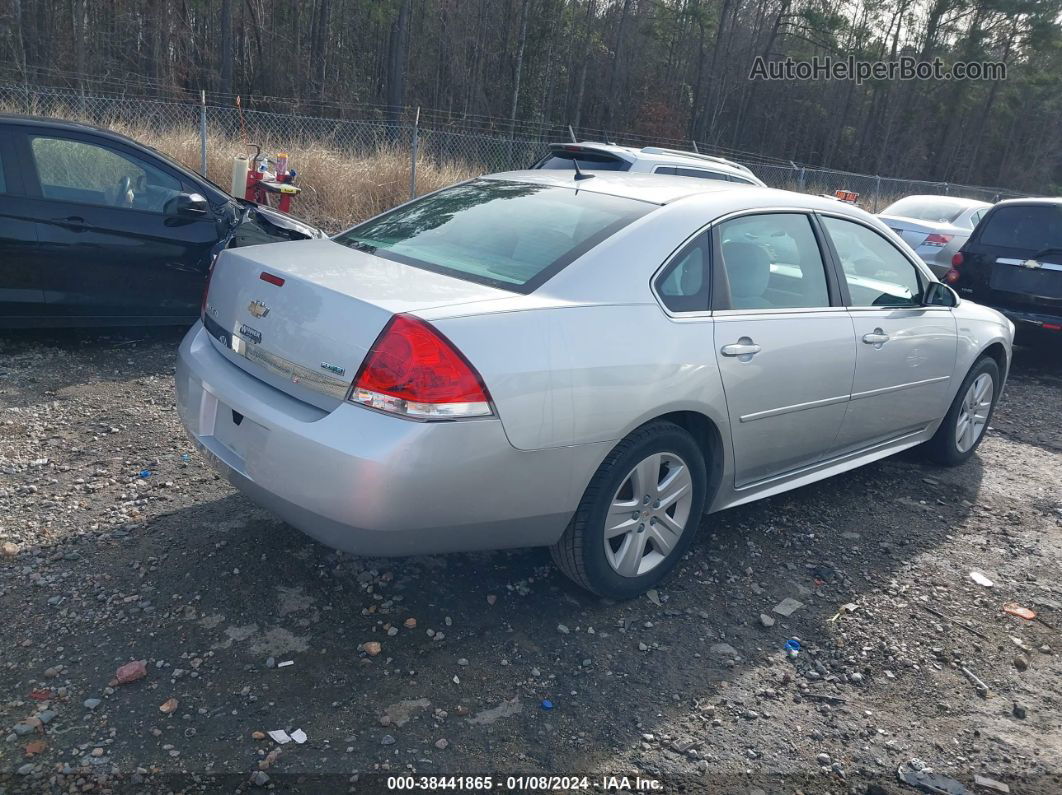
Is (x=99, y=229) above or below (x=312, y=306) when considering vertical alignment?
below

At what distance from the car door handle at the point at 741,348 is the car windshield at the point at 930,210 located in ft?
32.1

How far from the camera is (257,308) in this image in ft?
10.3

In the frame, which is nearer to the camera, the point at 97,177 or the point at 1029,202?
the point at 97,177

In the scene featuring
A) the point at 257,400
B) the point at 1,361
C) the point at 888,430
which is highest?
the point at 257,400

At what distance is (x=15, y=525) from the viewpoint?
11.9 ft

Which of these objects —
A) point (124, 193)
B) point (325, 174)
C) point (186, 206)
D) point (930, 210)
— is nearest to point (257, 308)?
point (186, 206)

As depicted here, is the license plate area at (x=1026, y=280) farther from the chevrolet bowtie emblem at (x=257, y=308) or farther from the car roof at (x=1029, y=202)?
the chevrolet bowtie emblem at (x=257, y=308)

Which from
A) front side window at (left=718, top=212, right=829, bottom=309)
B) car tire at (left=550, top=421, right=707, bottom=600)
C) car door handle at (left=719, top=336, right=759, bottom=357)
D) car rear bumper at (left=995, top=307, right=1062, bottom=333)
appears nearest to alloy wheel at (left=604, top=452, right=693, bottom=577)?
car tire at (left=550, top=421, right=707, bottom=600)

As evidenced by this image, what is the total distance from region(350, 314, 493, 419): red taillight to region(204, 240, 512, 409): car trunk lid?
0.18 ft

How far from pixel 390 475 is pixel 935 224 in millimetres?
11045

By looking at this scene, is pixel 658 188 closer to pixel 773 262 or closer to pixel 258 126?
pixel 773 262

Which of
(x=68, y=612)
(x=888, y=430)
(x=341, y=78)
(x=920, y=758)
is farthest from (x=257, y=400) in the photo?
(x=341, y=78)

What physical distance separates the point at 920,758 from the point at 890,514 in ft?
6.87

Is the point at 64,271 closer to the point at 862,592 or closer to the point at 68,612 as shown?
the point at 68,612
